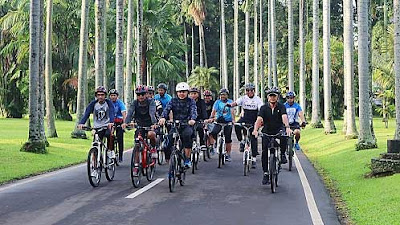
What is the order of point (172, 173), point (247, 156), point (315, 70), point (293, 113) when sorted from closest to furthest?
point (172, 173) → point (247, 156) → point (293, 113) → point (315, 70)

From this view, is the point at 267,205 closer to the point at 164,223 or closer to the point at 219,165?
the point at 164,223

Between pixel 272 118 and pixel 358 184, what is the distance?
2.46m

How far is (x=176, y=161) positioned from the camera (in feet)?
41.0

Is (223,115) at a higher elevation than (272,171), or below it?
higher

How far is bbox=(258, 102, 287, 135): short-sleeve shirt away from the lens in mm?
12898

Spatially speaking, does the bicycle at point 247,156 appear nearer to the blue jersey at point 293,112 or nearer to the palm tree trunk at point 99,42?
the blue jersey at point 293,112

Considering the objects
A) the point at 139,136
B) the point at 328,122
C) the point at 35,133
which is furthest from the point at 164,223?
the point at 328,122

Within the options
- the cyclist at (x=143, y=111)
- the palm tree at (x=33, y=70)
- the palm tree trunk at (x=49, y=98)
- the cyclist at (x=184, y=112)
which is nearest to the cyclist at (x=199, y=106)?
the cyclist at (x=143, y=111)

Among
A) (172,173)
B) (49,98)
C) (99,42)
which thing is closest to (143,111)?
(172,173)

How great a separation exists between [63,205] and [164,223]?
235 cm

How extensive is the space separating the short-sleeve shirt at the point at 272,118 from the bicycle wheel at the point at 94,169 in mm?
3635

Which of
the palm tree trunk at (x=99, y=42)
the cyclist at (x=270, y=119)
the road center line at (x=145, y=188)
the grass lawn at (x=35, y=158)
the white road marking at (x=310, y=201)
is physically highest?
the palm tree trunk at (x=99, y=42)

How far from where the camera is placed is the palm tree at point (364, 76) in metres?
19.4

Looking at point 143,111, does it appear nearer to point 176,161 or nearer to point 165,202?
point 176,161
